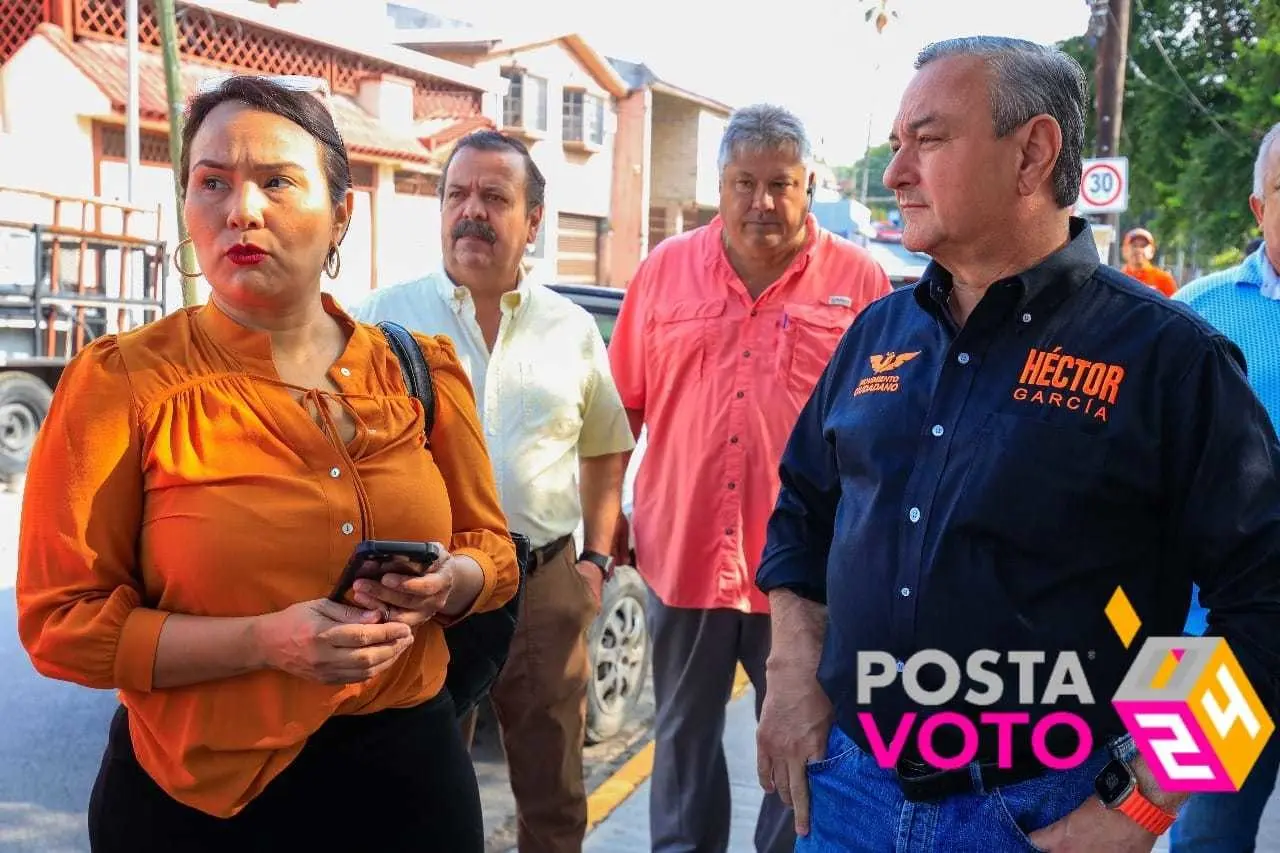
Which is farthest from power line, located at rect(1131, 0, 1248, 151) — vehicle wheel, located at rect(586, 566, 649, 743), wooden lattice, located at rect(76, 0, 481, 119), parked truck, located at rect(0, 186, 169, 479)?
vehicle wheel, located at rect(586, 566, 649, 743)

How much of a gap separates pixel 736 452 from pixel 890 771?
5.41 feet

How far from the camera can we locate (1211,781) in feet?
6.63

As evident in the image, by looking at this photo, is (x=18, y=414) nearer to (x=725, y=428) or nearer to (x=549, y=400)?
(x=549, y=400)

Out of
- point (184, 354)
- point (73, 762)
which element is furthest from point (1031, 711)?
point (73, 762)

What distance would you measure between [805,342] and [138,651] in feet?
7.72

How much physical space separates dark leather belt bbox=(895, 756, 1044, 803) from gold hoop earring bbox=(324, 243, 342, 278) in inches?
53.7

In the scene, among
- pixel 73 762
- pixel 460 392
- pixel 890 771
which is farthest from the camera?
pixel 73 762

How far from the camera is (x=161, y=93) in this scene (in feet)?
64.4

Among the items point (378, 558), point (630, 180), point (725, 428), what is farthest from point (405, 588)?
point (630, 180)

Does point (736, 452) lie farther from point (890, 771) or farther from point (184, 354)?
point (184, 354)

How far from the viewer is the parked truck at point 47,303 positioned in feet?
34.3

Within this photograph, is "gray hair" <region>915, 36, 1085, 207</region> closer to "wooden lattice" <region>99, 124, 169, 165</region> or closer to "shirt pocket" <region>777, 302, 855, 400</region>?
"shirt pocket" <region>777, 302, 855, 400</region>

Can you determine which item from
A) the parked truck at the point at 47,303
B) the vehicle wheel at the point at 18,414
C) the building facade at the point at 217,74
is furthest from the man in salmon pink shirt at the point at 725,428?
the building facade at the point at 217,74

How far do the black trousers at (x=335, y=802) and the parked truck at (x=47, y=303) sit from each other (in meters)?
8.94
